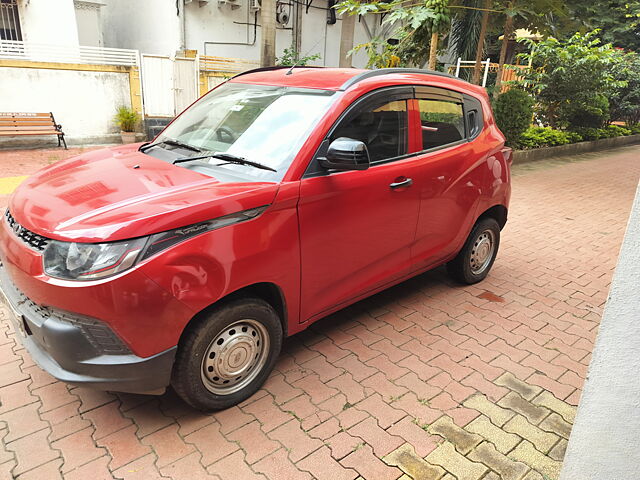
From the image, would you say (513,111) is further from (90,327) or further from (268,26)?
(90,327)

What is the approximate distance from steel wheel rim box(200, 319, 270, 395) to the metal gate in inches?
390

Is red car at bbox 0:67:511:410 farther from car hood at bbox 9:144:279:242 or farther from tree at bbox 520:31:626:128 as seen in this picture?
tree at bbox 520:31:626:128

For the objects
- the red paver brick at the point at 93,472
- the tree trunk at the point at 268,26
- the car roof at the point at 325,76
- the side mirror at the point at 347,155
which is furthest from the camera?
the tree trunk at the point at 268,26

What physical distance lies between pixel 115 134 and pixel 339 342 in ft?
32.0

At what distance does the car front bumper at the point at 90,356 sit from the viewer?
2344 mm

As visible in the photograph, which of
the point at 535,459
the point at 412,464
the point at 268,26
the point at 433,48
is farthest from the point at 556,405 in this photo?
the point at 268,26

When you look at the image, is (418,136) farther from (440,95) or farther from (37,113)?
(37,113)

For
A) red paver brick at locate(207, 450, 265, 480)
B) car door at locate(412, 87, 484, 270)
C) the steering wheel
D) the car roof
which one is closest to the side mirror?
the car roof

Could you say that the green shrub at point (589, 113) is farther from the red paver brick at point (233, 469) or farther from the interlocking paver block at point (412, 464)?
the red paver brick at point (233, 469)

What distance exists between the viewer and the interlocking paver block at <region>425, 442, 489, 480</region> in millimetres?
2527

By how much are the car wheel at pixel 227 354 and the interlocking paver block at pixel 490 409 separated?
132 centimetres

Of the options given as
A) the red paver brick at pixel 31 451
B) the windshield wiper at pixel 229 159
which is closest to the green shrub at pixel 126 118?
the windshield wiper at pixel 229 159

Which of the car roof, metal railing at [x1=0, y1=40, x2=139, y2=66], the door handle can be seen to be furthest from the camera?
metal railing at [x1=0, y1=40, x2=139, y2=66]

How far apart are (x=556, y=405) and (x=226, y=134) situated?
2895mm
